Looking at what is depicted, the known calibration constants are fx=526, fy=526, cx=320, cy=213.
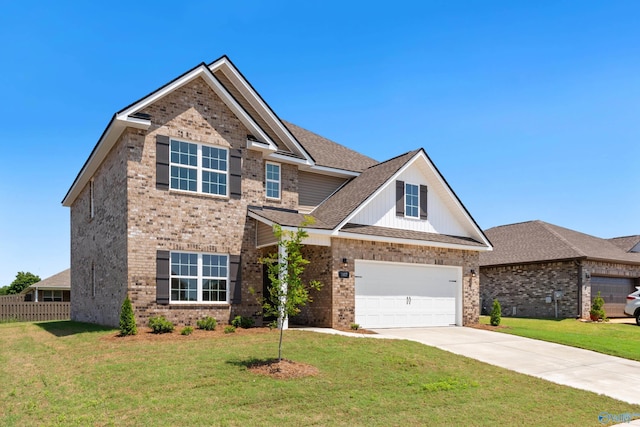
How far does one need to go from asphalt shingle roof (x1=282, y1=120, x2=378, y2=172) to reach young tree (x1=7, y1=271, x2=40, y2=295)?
59306 millimetres

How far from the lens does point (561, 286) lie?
2688 centimetres

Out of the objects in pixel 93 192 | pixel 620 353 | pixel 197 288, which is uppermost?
pixel 93 192

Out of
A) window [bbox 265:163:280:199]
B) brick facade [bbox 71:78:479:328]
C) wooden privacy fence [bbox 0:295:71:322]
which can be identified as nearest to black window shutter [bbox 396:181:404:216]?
brick facade [bbox 71:78:479:328]

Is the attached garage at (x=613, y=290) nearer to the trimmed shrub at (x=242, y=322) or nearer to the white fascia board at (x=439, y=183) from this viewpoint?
the white fascia board at (x=439, y=183)

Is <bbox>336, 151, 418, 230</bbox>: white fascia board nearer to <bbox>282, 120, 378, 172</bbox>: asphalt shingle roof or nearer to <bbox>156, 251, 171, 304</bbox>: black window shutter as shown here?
<bbox>282, 120, 378, 172</bbox>: asphalt shingle roof

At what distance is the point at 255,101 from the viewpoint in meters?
19.7

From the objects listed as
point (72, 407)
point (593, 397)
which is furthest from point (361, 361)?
point (72, 407)

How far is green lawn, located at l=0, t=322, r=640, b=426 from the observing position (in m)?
8.23

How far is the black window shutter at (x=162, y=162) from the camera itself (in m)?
16.6

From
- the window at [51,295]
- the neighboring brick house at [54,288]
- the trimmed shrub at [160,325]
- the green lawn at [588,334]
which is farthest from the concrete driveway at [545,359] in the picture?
the window at [51,295]

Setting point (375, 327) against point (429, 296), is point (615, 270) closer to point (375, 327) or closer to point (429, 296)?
point (429, 296)

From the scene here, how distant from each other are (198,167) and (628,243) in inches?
1125

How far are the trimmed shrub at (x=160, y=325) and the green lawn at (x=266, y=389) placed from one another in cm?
138

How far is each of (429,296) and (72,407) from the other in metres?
14.6
